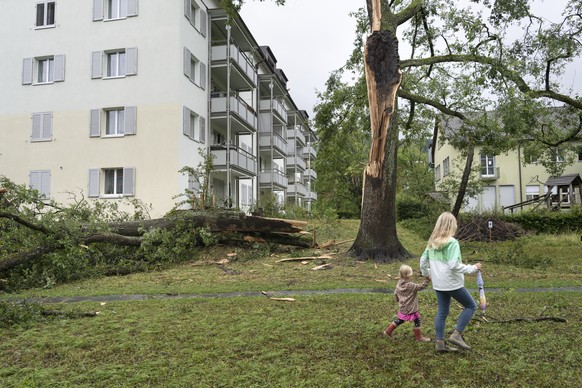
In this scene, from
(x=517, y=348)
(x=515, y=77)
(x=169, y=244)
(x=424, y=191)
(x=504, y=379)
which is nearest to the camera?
(x=504, y=379)

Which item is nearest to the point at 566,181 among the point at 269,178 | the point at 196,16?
the point at 269,178

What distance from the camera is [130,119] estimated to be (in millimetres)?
22281

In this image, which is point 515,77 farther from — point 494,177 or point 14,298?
point 494,177

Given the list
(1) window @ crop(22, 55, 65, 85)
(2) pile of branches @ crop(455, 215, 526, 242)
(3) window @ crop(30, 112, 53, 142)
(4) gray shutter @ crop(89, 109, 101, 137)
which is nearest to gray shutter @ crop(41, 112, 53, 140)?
(3) window @ crop(30, 112, 53, 142)

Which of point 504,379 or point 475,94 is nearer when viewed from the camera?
point 504,379

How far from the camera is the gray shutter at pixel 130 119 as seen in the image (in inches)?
875

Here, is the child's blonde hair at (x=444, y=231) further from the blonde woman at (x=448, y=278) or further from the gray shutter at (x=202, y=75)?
the gray shutter at (x=202, y=75)

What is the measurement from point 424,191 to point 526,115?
17.4m

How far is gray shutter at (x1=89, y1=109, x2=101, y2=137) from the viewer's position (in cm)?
2258

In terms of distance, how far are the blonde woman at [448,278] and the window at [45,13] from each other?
2521 cm

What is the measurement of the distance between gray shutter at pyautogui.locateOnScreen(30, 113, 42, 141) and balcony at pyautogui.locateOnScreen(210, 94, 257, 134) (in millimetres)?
8530

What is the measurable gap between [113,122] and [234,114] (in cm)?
659

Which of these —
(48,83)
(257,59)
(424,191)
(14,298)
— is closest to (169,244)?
(14,298)

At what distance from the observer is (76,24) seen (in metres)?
23.4
